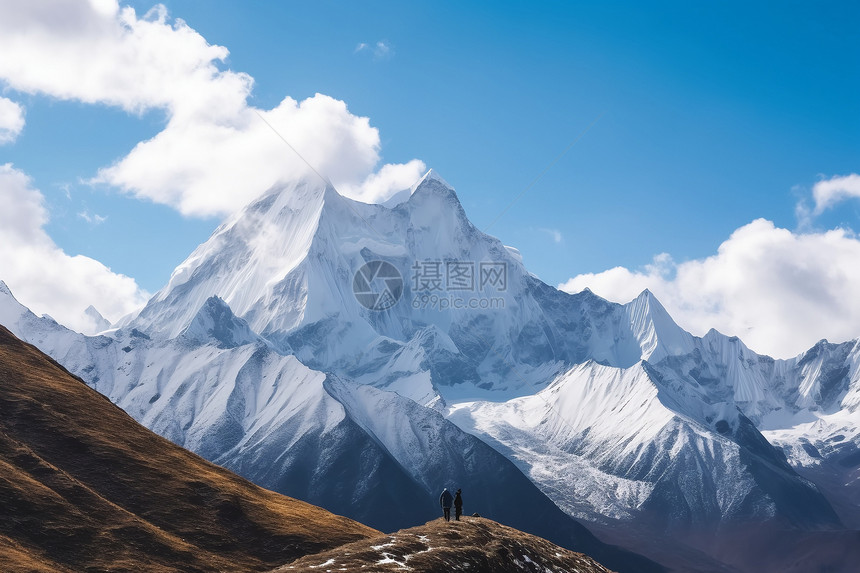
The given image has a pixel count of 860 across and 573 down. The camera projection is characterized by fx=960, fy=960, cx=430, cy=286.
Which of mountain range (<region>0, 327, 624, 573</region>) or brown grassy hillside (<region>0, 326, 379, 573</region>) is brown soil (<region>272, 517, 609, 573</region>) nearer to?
mountain range (<region>0, 327, 624, 573</region>)

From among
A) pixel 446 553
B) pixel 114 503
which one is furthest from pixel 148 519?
pixel 446 553

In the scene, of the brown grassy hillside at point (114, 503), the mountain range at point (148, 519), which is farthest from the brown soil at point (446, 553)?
the brown grassy hillside at point (114, 503)

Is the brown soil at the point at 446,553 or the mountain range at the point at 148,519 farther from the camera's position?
the mountain range at the point at 148,519

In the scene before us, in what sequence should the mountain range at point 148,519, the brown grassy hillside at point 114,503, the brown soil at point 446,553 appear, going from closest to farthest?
the brown soil at point 446,553 → the mountain range at point 148,519 → the brown grassy hillside at point 114,503

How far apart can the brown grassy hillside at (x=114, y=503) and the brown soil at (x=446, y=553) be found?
25.8 m

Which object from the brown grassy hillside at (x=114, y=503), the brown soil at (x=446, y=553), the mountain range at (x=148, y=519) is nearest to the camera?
the brown soil at (x=446, y=553)

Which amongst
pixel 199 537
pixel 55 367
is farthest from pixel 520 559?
pixel 55 367

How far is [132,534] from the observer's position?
4355 inches

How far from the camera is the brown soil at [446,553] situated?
3376 inches

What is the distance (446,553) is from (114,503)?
50528 mm

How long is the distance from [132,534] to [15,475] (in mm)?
16597

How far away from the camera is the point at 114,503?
392 feet

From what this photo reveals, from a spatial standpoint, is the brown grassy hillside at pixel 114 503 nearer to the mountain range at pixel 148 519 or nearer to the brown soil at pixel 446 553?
the mountain range at pixel 148 519

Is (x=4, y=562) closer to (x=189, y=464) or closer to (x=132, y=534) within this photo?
(x=132, y=534)
